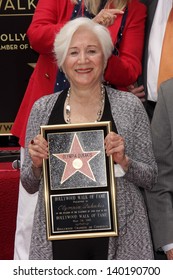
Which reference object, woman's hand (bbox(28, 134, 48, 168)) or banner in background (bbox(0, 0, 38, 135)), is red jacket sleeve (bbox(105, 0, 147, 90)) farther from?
banner in background (bbox(0, 0, 38, 135))

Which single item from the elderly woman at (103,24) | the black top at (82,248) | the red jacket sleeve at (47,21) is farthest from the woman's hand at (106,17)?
the black top at (82,248)

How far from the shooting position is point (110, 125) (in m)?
2.76

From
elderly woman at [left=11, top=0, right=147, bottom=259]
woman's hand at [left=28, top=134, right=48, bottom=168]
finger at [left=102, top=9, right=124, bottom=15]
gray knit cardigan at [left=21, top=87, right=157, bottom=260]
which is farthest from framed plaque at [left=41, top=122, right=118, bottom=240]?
finger at [left=102, top=9, right=124, bottom=15]

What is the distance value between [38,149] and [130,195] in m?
0.44

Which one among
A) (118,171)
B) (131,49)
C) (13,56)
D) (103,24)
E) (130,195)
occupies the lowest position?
(130,195)

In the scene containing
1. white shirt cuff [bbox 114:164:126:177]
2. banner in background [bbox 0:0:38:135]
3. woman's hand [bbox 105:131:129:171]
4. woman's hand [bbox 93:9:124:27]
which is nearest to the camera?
woman's hand [bbox 105:131:129:171]

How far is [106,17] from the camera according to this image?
335 cm

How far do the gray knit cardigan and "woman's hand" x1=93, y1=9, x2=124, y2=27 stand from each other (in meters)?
0.52

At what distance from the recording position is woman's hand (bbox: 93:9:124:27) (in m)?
3.34

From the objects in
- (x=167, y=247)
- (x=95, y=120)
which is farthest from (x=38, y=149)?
(x=167, y=247)

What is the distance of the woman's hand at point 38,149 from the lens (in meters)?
2.77

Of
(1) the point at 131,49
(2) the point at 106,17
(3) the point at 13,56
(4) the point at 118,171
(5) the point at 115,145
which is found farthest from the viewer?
(3) the point at 13,56

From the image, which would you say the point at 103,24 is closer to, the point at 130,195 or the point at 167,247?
the point at 130,195
